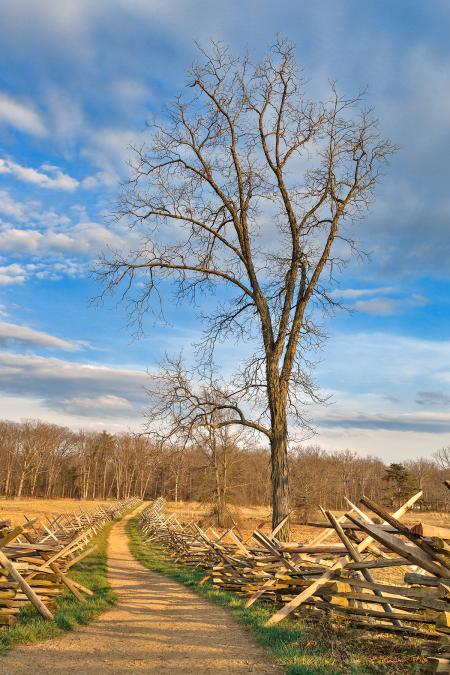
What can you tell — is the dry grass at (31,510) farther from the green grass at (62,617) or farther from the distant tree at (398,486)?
the distant tree at (398,486)

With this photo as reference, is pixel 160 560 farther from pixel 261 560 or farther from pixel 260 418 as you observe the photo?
pixel 261 560

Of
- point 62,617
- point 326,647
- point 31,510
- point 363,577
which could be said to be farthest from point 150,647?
point 31,510

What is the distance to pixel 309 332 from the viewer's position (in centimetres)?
1229

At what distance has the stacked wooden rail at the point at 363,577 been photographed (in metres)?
4.68

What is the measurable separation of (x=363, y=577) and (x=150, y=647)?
306 cm

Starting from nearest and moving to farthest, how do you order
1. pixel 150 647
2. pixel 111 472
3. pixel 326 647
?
pixel 326 647
pixel 150 647
pixel 111 472

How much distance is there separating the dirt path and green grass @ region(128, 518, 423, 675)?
197mm

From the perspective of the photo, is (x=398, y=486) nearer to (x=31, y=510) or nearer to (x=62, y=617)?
(x=31, y=510)

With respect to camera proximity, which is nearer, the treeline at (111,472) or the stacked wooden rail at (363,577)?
the stacked wooden rail at (363,577)

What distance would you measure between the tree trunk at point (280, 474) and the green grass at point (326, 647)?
2.83 meters

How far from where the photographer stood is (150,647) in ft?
18.9

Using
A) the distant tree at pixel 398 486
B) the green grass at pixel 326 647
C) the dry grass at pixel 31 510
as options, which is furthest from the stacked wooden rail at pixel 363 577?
the distant tree at pixel 398 486

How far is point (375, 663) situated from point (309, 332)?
7931 millimetres

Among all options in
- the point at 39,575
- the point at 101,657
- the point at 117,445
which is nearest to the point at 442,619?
the point at 101,657
